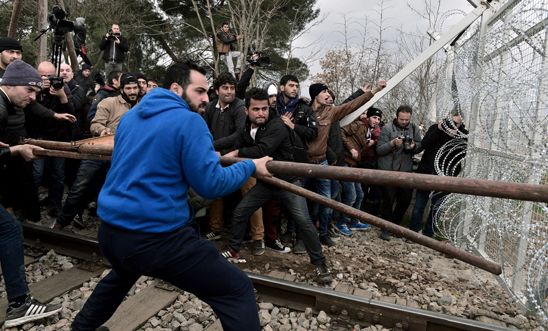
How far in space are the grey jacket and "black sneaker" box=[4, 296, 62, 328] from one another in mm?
4896

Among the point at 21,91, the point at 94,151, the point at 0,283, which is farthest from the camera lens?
the point at 0,283

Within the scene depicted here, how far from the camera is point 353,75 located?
17.7 m

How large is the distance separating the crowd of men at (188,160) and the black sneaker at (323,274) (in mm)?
15

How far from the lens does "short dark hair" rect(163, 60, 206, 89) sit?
233cm

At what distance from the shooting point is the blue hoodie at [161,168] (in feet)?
6.82

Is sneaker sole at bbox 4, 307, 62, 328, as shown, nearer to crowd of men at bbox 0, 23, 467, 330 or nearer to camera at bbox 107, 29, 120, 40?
crowd of men at bbox 0, 23, 467, 330

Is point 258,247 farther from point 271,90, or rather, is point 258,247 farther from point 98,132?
point 98,132

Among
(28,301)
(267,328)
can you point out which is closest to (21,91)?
(28,301)

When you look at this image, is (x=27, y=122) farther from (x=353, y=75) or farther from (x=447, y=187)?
(x=353, y=75)

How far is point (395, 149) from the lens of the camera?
6281mm

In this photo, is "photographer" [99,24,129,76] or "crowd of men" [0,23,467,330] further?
"photographer" [99,24,129,76]

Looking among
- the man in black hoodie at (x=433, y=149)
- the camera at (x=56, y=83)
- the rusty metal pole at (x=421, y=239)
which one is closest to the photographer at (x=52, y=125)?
the camera at (x=56, y=83)

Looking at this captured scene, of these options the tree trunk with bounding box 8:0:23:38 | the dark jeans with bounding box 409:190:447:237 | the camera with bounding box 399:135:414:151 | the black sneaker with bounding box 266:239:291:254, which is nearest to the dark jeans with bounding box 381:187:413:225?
the dark jeans with bounding box 409:190:447:237

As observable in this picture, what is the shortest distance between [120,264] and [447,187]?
1793mm
